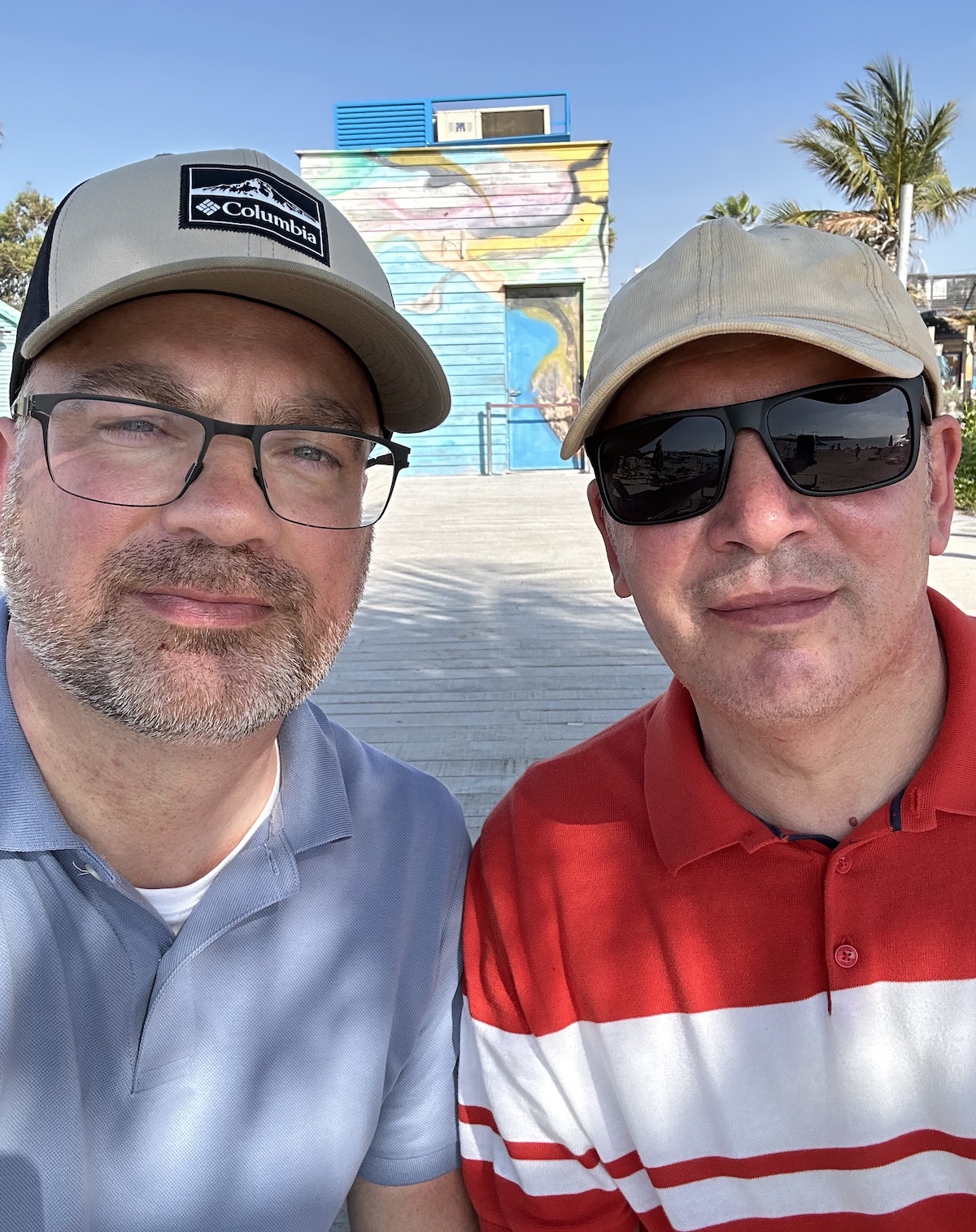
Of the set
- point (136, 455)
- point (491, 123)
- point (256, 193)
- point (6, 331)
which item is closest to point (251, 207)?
A: point (256, 193)

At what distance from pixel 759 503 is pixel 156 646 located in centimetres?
100

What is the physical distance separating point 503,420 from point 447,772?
12704mm

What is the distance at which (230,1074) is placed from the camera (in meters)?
1.46

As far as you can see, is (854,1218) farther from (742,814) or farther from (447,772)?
(447,772)

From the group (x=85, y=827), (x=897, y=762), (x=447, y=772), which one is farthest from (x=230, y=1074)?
(x=447, y=772)

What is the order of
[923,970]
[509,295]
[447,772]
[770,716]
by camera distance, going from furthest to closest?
[509,295] < [447,772] < [770,716] < [923,970]

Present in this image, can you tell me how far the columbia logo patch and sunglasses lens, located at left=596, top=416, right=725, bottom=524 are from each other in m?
0.64

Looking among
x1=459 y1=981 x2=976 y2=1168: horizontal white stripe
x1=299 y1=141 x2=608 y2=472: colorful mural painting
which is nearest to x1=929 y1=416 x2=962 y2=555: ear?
x1=459 y1=981 x2=976 y2=1168: horizontal white stripe

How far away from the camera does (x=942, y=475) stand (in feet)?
5.45

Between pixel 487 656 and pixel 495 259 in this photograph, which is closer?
pixel 487 656


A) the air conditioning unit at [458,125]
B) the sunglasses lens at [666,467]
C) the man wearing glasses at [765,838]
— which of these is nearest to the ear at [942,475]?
the man wearing glasses at [765,838]

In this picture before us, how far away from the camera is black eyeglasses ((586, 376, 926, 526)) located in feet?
4.82

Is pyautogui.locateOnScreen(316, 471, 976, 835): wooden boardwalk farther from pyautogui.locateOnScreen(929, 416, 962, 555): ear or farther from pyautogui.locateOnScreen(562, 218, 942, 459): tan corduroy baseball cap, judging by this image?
pyautogui.locateOnScreen(562, 218, 942, 459): tan corduroy baseball cap

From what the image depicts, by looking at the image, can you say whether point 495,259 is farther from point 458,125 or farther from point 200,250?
point 200,250
